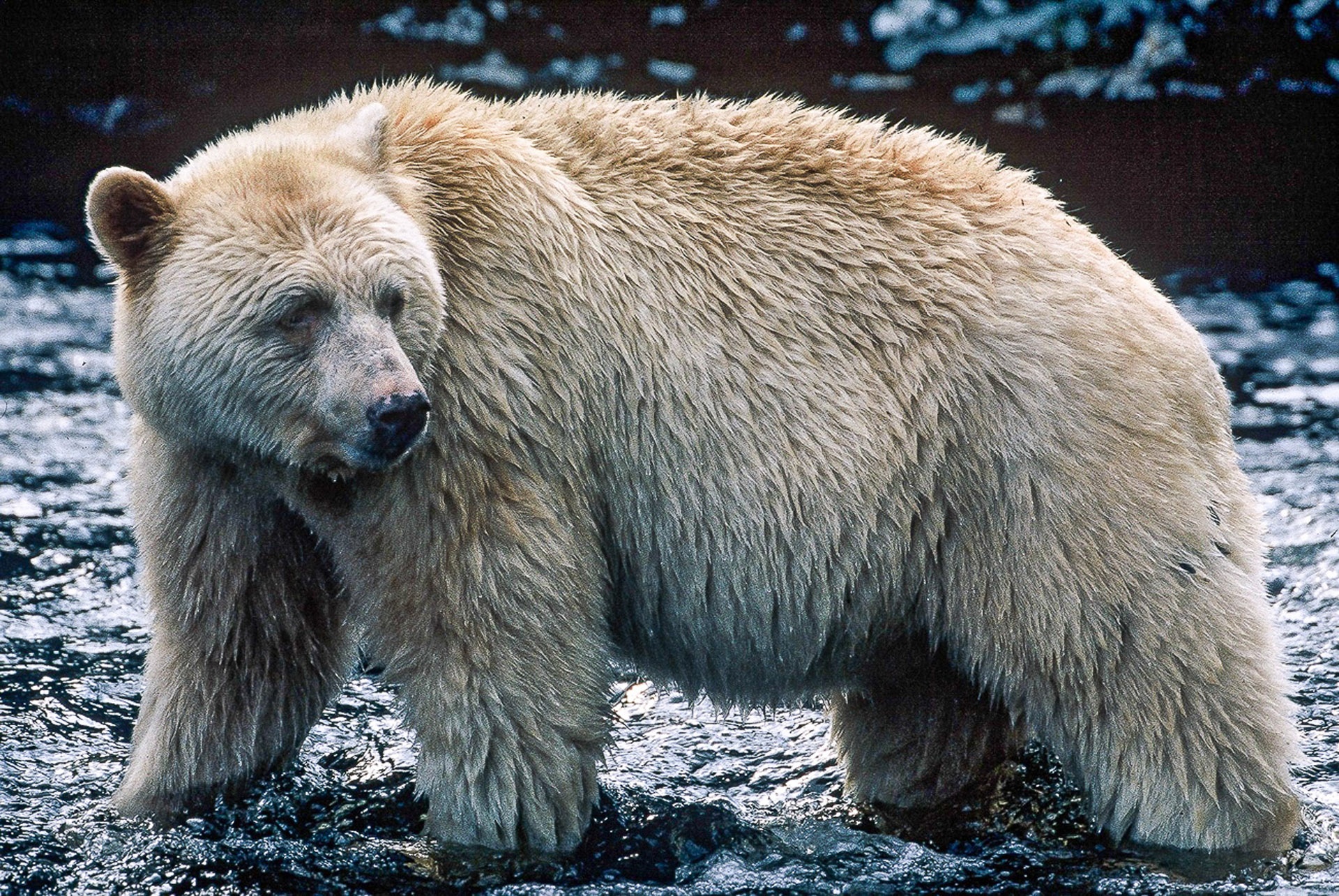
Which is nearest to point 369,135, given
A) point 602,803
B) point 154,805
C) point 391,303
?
point 391,303

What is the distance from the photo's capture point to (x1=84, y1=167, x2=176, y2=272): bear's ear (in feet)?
14.6

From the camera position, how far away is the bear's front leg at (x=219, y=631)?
507cm

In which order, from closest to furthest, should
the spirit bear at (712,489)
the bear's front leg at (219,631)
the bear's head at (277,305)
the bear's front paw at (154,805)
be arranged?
1. the bear's head at (277,305)
2. the spirit bear at (712,489)
3. the bear's front leg at (219,631)
4. the bear's front paw at (154,805)

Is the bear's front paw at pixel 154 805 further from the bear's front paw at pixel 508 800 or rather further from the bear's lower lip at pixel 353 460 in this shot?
the bear's lower lip at pixel 353 460

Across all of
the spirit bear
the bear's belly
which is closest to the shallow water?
the spirit bear

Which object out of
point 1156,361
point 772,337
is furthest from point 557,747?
point 1156,361

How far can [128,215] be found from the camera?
456 cm

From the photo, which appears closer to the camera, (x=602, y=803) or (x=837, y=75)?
(x=602, y=803)

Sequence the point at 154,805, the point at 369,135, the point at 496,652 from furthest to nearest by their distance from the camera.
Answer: the point at 154,805 → the point at 496,652 → the point at 369,135

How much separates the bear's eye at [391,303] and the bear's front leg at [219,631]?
0.79 meters

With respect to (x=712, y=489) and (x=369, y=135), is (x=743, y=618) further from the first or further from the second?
(x=369, y=135)

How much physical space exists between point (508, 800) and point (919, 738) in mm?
1833

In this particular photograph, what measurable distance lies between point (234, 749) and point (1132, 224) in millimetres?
9804

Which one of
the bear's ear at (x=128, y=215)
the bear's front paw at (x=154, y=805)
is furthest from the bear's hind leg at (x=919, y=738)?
the bear's ear at (x=128, y=215)
